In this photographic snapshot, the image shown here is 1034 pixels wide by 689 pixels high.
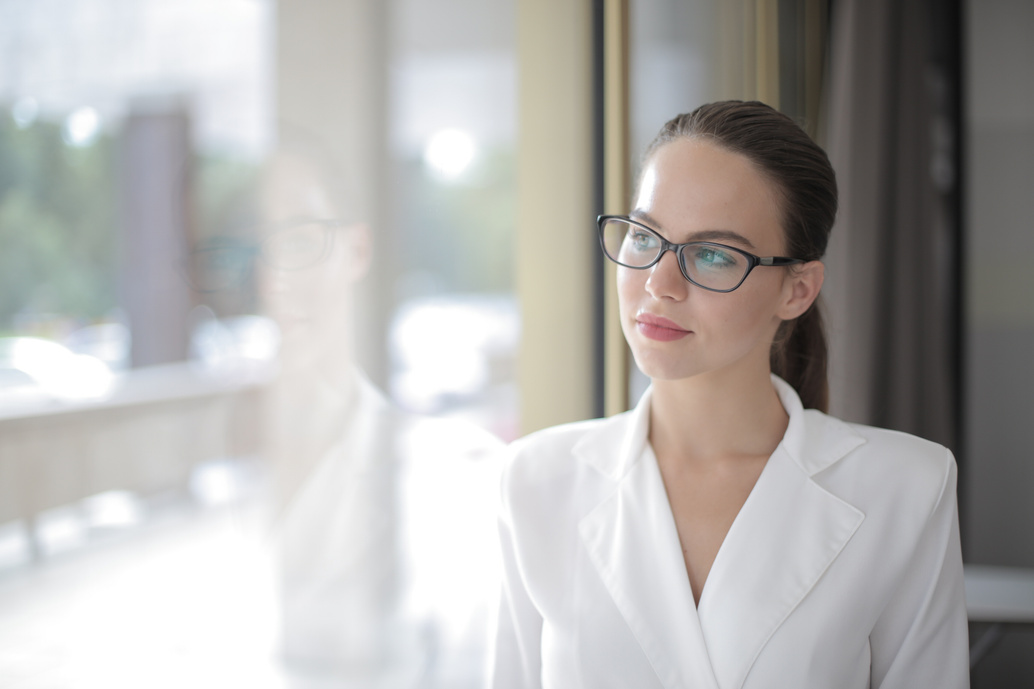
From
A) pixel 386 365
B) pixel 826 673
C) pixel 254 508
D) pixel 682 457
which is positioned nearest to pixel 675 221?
pixel 682 457

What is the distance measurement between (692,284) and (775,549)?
37 centimetres

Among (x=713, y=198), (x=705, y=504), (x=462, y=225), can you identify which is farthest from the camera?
(x=462, y=225)

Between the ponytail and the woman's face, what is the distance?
0.25 m

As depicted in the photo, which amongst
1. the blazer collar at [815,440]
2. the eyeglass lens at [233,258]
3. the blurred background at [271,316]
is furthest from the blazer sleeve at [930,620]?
the eyeglass lens at [233,258]

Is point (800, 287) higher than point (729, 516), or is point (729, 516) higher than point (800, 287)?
point (800, 287)

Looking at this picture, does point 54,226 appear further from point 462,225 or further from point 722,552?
point 722,552

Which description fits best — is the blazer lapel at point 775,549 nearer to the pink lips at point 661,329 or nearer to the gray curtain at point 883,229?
the pink lips at point 661,329

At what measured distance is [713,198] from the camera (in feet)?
3.13

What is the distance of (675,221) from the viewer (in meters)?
0.96

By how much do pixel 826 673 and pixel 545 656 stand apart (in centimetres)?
36

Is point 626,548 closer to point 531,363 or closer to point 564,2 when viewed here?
point 531,363

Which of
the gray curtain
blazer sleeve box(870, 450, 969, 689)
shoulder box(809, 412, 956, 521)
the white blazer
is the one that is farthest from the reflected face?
the gray curtain

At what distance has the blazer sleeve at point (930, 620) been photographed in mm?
958

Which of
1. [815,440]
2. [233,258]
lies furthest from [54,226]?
[815,440]
